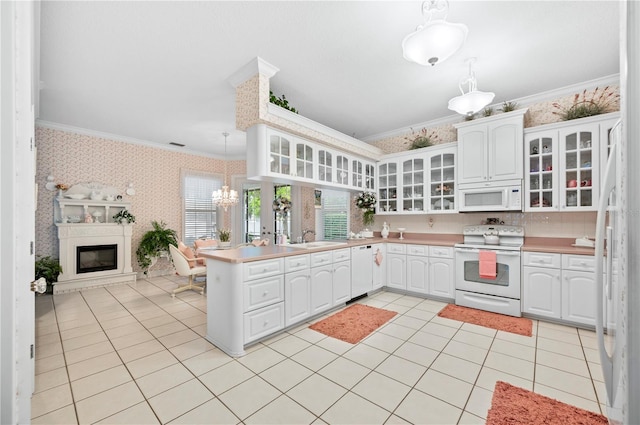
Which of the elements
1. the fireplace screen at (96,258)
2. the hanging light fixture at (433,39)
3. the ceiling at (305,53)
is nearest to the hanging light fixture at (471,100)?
the ceiling at (305,53)

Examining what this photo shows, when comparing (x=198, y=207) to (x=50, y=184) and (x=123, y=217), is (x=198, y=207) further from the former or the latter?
(x=50, y=184)

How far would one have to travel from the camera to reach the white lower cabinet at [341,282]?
3.77 m

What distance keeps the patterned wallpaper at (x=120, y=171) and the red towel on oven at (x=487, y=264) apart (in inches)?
231

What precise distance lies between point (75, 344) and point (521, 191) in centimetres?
556

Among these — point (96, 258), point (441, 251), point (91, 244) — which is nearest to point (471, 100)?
point (441, 251)

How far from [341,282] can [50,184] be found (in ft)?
17.6

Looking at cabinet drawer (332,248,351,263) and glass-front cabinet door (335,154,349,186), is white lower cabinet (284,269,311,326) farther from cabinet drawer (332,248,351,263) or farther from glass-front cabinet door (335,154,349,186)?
glass-front cabinet door (335,154,349,186)

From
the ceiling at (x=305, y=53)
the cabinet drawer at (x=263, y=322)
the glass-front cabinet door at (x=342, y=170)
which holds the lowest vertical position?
the cabinet drawer at (x=263, y=322)

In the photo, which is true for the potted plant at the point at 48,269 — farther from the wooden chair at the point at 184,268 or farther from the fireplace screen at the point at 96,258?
the wooden chair at the point at 184,268

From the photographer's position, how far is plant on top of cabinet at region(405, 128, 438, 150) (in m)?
4.86

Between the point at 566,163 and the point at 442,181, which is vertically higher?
the point at 566,163

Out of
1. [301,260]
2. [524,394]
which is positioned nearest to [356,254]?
Result: [301,260]

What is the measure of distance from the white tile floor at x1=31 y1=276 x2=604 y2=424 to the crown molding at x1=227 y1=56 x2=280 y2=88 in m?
2.89

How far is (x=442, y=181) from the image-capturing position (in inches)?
179
